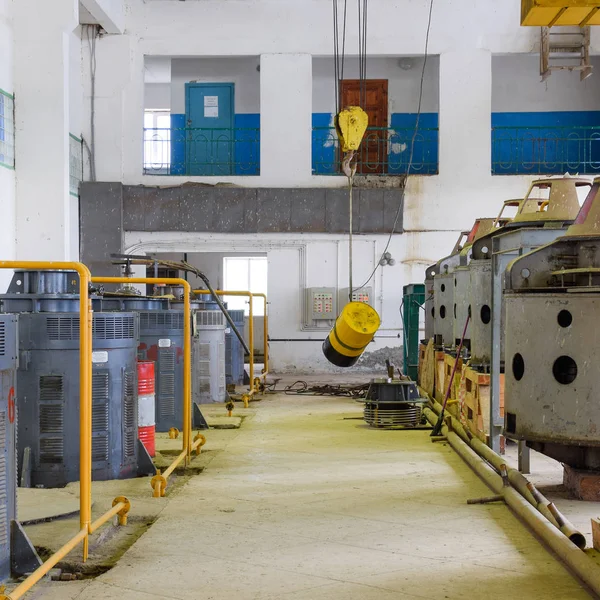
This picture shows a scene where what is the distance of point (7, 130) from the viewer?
11.8m

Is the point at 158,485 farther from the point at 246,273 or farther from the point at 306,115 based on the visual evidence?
the point at 246,273

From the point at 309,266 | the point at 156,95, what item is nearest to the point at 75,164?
the point at 309,266

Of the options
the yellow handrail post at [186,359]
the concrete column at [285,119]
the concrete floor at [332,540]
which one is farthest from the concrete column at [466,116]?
the yellow handrail post at [186,359]

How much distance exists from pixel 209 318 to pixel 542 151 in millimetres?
9970

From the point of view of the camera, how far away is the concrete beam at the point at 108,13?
14234mm

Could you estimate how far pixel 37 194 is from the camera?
1208 centimetres

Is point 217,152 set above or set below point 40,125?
above

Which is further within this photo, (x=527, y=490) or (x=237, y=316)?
(x=237, y=316)

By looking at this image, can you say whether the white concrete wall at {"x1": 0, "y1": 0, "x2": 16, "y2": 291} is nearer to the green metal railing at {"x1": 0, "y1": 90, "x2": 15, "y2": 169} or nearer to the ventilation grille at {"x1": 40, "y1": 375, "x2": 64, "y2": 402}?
the green metal railing at {"x1": 0, "y1": 90, "x2": 15, "y2": 169}

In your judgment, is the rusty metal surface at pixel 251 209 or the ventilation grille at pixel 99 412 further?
the rusty metal surface at pixel 251 209

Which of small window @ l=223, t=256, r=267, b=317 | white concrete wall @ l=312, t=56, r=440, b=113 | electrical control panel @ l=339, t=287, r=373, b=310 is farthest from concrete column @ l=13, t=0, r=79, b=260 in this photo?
small window @ l=223, t=256, r=267, b=317

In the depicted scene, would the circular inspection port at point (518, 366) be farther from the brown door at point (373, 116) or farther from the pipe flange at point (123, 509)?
the brown door at point (373, 116)

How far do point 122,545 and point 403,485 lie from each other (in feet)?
7.39

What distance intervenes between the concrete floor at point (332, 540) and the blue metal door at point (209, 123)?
10951 mm
